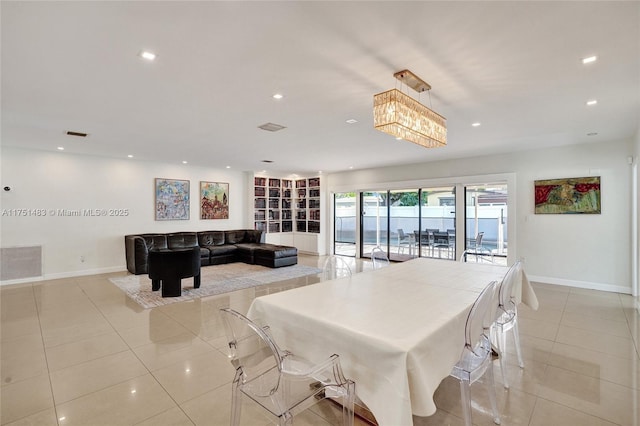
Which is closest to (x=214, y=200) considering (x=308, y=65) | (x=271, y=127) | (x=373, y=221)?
(x=373, y=221)

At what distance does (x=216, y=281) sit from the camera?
6008mm

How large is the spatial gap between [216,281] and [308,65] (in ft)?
15.3

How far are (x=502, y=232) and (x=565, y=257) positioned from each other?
1356mm

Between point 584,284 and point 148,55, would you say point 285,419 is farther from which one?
point 584,284

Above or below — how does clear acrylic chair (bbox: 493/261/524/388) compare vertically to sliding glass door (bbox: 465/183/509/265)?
below

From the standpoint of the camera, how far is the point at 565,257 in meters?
5.76

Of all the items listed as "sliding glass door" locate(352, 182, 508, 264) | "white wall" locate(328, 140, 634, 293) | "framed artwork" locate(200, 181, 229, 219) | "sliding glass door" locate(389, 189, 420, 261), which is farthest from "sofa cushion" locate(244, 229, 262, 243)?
"white wall" locate(328, 140, 634, 293)

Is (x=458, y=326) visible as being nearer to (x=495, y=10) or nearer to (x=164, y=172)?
(x=495, y=10)

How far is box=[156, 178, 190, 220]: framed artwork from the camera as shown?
782 cm

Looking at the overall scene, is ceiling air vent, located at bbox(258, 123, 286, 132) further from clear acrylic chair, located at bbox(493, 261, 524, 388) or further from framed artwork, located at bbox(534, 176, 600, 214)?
framed artwork, located at bbox(534, 176, 600, 214)

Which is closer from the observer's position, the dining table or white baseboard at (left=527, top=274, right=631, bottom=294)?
the dining table

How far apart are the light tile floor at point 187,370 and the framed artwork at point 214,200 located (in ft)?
14.5

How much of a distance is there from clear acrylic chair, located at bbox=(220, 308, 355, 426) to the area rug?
129 inches

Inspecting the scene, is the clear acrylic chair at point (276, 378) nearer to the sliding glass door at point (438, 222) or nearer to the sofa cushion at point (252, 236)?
the sliding glass door at point (438, 222)
